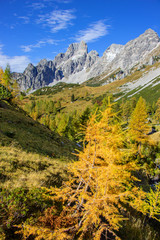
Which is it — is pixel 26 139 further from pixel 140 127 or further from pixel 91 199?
pixel 140 127

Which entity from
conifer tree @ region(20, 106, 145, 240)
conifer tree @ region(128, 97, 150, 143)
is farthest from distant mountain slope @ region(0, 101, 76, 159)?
conifer tree @ region(128, 97, 150, 143)

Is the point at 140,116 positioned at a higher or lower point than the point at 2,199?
higher

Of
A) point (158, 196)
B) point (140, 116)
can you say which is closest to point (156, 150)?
point (140, 116)

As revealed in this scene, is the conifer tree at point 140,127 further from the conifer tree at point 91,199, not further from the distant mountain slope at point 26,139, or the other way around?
the conifer tree at point 91,199

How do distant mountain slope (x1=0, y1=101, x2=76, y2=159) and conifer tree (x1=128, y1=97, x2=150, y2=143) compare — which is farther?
conifer tree (x1=128, y1=97, x2=150, y2=143)

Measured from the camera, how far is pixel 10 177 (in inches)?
311

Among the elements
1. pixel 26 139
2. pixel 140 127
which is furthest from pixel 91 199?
pixel 140 127

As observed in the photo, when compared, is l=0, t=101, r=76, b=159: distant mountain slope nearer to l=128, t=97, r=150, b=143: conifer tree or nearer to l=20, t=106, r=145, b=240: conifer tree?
l=20, t=106, r=145, b=240: conifer tree

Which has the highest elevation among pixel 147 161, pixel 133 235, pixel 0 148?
pixel 0 148

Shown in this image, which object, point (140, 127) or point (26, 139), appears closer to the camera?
point (26, 139)

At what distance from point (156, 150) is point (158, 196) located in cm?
2793

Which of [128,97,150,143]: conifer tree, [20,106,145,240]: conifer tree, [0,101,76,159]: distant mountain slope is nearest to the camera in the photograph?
[20,106,145,240]: conifer tree

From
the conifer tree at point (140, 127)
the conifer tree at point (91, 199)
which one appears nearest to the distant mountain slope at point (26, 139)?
the conifer tree at point (91, 199)

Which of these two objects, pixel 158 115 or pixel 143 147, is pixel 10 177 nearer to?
pixel 143 147
